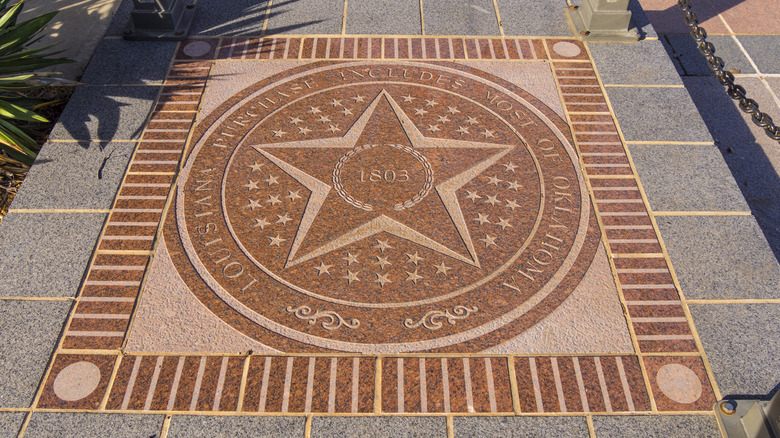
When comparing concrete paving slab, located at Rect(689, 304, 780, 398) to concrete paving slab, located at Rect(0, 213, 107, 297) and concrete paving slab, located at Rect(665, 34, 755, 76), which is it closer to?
concrete paving slab, located at Rect(665, 34, 755, 76)

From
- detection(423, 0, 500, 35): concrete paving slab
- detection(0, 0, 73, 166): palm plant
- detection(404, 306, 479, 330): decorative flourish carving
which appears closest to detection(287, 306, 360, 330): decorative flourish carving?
detection(404, 306, 479, 330): decorative flourish carving

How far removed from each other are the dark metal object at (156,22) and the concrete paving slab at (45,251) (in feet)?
8.04

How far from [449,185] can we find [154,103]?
2923 millimetres

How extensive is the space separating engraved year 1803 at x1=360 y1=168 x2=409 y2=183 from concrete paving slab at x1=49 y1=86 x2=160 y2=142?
2.10 meters

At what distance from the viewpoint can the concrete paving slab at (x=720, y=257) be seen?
4145 millimetres

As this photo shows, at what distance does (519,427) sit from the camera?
3.50m

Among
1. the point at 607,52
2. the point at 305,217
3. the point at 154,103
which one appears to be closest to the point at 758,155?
the point at 607,52

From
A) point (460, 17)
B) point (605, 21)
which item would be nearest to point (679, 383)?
point (605, 21)

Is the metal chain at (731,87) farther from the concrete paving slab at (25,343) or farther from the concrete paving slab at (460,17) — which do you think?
the concrete paving slab at (25,343)

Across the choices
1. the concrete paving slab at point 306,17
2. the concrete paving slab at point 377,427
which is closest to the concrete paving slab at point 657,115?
the concrete paving slab at point 306,17

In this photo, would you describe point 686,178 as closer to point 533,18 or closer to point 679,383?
point 679,383

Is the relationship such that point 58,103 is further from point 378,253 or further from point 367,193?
point 378,253

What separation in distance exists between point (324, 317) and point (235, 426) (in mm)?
891

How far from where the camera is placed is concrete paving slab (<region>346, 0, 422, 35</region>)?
626 centimetres
